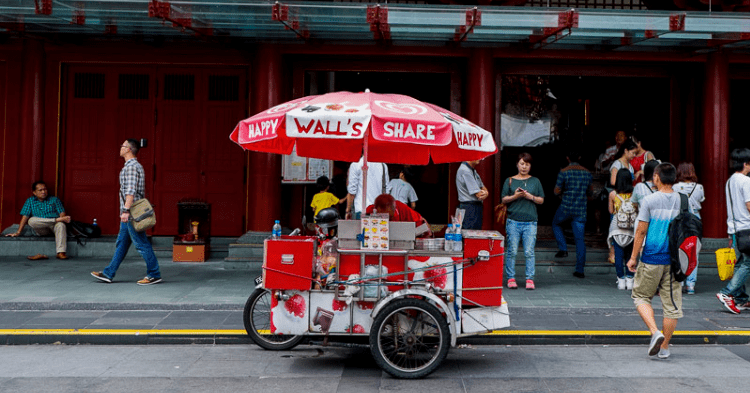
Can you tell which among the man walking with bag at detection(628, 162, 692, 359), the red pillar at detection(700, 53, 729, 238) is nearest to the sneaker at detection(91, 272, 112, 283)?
the man walking with bag at detection(628, 162, 692, 359)

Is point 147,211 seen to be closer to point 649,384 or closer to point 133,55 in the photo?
point 133,55

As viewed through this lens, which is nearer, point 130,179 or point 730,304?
point 730,304

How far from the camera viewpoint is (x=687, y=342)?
7.43 metres

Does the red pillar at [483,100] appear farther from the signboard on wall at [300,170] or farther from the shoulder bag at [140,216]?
the shoulder bag at [140,216]

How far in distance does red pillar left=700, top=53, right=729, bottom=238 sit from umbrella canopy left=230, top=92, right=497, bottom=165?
6838 millimetres

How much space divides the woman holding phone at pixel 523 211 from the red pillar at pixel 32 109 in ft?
27.9

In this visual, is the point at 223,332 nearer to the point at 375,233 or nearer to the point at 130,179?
the point at 375,233

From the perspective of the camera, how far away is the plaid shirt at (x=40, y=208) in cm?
1245

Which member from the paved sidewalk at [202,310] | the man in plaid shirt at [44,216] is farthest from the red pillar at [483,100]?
the man in plaid shirt at [44,216]

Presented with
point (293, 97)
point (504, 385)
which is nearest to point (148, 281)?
point (293, 97)

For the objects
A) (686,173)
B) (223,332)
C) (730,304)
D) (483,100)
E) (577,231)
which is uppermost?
(483,100)

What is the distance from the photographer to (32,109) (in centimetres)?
1286

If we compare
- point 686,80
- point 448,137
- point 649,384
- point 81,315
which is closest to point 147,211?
point 81,315

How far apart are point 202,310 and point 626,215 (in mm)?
5943
